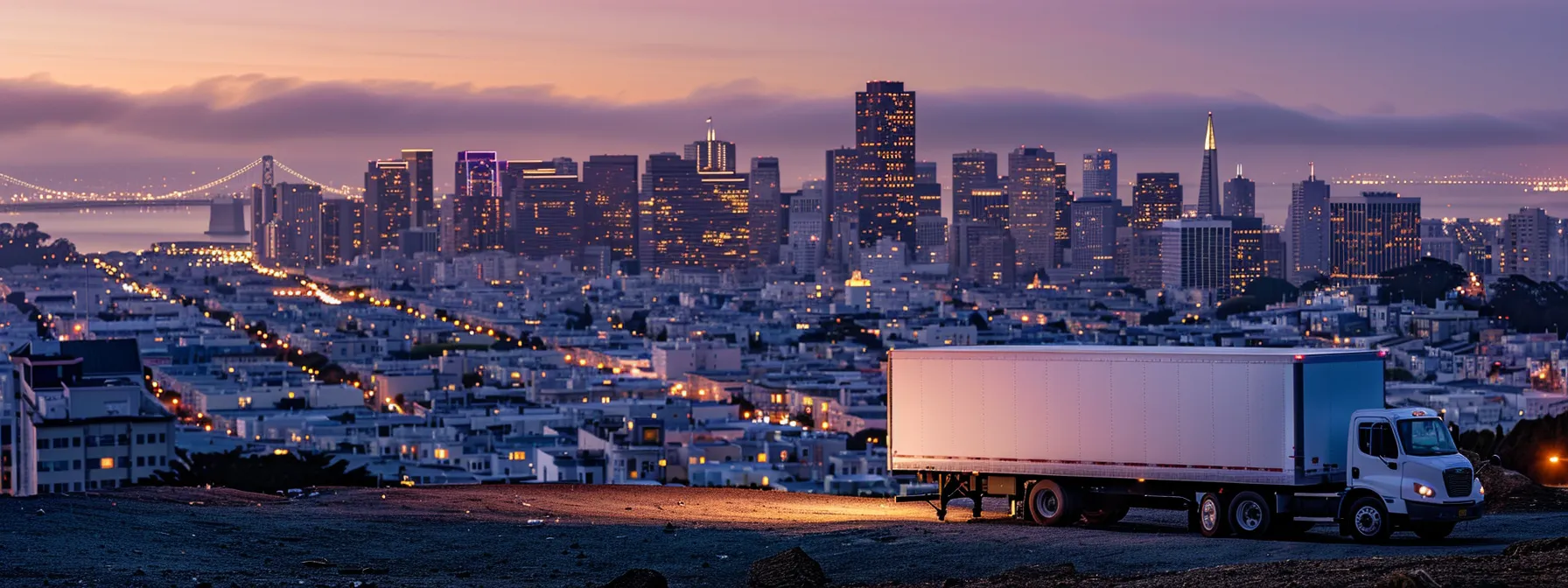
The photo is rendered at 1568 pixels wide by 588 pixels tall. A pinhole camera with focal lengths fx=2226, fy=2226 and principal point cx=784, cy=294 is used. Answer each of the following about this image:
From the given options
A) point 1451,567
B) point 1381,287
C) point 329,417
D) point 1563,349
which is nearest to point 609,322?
point 1381,287

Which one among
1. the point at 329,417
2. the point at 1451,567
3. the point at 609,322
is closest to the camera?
the point at 1451,567

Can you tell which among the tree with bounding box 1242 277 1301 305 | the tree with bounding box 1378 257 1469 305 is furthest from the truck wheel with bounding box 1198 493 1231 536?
the tree with bounding box 1242 277 1301 305

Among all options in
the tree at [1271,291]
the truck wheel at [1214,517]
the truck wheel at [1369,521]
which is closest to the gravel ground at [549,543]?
the truck wheel at [1369,521]

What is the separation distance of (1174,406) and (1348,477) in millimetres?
1438

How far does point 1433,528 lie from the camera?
16375 millimetres

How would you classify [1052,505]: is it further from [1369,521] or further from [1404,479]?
[1404,479]

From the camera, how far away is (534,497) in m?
22.4

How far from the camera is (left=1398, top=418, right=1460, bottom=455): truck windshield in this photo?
53.6 ft

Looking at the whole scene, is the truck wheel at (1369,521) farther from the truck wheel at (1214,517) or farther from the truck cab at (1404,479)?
A: the truck wheel at (1214,517)

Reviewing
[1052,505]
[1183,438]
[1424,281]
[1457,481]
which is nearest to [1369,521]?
[1457,481]

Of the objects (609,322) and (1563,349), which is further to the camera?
(609,322)

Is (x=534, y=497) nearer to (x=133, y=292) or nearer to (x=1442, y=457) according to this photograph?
(x=1442, y=457)

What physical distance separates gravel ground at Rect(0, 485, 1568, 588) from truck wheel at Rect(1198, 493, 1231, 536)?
0.29 m

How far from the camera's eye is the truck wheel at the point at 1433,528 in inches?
643
